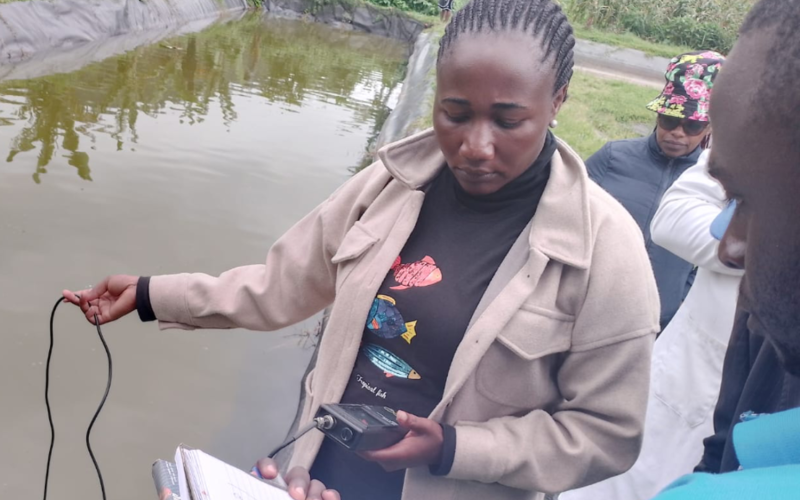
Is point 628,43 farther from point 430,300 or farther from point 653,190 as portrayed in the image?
point 430,300

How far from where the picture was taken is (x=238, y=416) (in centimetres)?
343

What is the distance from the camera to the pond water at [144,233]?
3.20 metres

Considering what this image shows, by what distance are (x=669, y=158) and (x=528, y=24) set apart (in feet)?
5.23

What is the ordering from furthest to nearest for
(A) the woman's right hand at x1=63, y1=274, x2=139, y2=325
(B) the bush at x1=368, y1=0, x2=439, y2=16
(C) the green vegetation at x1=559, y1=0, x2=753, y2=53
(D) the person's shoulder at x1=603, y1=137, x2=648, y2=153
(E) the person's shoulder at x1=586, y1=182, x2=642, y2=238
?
(B) the bush at x1=368, y1=0, x2=439, y2=16 < (C) the green vegetation at x1=559, y1=0, x2=753, y2=53 < (D) the person's shoulder at x1=603, y1=137, x2=648, y2=153 < (A) the woman's right hand at x1=63, y1=274, x2=139, y2=325 < (E) the person's shoulder at x1=586, y1=182, x2=642, y2=238

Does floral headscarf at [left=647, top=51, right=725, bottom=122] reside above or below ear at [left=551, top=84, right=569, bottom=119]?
below

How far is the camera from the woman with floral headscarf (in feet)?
8.30

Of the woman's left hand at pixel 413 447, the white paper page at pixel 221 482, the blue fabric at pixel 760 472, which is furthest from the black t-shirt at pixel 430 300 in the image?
the blue fabric at pixel 760 472

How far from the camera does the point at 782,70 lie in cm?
79

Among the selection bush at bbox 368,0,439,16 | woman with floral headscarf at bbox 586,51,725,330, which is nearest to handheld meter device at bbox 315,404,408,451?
woman with floral headscarf at bbox 586,51,725,330

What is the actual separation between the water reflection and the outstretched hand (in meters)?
4.92

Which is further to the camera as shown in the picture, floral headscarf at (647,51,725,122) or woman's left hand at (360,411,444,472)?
floral headscarf at (647,51,725,122)

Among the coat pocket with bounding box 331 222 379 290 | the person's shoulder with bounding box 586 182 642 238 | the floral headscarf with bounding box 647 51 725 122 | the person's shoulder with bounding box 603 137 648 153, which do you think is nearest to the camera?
the person's shoulder with bounding box 586 182 642 238

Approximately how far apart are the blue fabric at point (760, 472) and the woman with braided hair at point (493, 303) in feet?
1.69

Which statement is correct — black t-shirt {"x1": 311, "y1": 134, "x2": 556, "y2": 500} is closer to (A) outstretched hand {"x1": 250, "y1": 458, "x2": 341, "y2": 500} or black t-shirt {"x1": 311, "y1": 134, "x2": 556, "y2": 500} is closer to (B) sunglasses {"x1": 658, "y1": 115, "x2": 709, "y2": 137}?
(A) outstretched hand {"x1": 250, "y1": 458, "x2": 341, "y2": 500}
